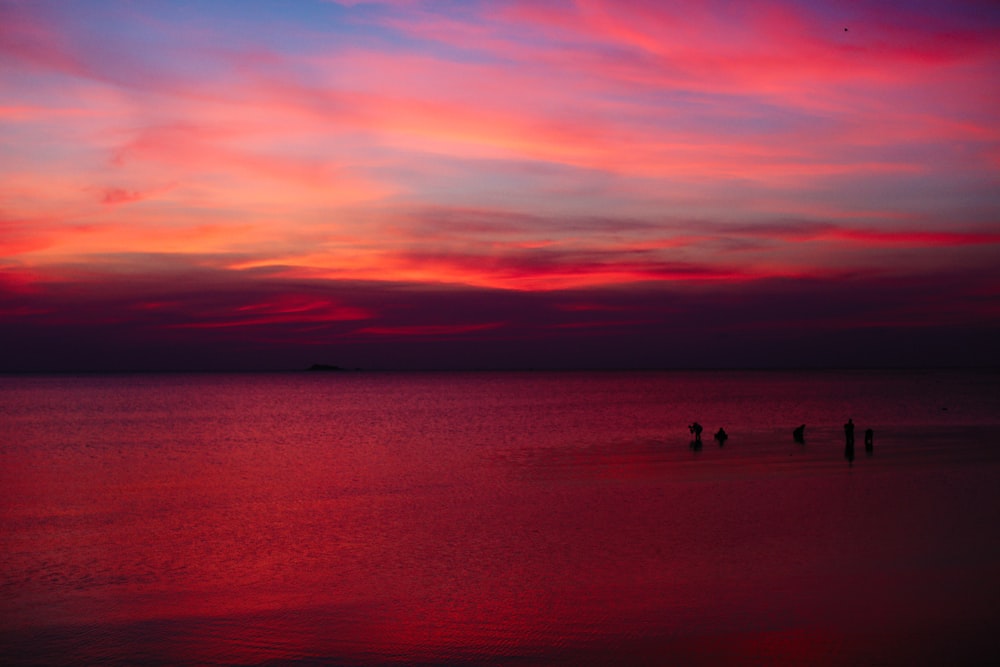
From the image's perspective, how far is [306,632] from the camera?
48.4 ft

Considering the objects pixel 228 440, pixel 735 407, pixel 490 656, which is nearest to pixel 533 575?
pixel 490 656

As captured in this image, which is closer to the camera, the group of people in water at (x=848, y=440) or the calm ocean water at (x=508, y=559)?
the calm ocean water at (x=508, y=559)

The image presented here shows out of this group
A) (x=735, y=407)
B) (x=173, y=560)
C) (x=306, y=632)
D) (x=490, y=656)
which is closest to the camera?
(x=490, y=656)

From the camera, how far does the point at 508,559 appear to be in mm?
19953

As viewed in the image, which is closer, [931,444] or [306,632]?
[306,632]

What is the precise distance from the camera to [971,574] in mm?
17500

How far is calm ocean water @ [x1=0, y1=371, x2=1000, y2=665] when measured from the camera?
14102 millimetres

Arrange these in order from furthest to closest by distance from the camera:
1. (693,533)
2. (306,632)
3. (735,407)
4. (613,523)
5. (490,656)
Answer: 1. (735,407)
2. (613,523)
3. (693,533)
4. (306,632)
5. (490,656)

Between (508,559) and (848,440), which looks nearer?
(508,559)

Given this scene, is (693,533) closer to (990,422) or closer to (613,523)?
(613,523)

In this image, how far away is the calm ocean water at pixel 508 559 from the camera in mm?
14102

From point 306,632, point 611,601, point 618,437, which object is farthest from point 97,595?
point 618,437

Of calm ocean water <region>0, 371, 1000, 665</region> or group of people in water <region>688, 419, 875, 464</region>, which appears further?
group of people in water <region>688, 419, 875, 464</region>

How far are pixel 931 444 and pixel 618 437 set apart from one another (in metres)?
16.5
